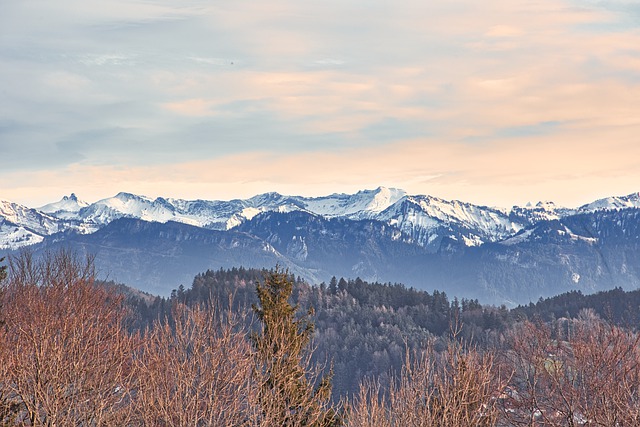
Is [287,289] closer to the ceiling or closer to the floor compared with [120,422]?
closer to the ceiling

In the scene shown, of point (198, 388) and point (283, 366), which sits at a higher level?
point (283, 366)

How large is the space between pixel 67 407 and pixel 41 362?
3.49m

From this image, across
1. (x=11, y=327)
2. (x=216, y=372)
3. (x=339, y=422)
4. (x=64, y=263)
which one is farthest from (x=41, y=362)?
(x=64, y=263)

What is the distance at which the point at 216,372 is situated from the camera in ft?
117

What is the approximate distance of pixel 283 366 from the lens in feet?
118

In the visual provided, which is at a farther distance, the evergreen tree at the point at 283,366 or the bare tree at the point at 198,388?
the evergreen tree at the point at 283,366

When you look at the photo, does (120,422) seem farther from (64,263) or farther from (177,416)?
(64,263)

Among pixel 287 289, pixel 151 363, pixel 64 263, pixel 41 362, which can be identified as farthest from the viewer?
pixel 64 263

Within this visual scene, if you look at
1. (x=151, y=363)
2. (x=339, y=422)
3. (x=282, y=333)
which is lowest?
(x=339, y=422)

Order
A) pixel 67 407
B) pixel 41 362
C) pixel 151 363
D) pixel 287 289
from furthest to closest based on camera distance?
1. pixel 151 363
2. pixel 287 289
3. pixel 67 407
4. pixel 41 362

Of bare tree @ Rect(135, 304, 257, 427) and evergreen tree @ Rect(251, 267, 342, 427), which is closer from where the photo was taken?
bare tree @ Rect(135, 304, 257, 427)

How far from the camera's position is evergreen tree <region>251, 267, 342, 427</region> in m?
35.0

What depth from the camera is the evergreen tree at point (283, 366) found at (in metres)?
35.0

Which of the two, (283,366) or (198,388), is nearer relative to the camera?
(198,388)
